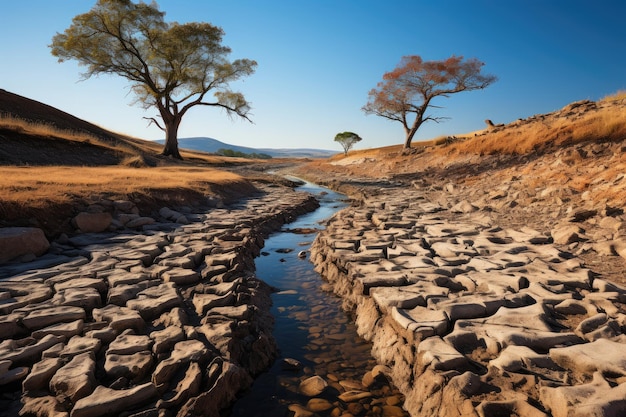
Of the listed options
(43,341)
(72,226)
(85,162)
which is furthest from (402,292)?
(85,162)

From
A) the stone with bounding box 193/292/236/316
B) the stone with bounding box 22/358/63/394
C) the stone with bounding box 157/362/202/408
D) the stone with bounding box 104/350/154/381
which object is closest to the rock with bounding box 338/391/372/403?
the stone with bounding box 157/362/202/408

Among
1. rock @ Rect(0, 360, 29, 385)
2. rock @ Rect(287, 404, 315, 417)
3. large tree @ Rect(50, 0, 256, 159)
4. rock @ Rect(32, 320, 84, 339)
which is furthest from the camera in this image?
large tree @ Rect(50, 0, 256, 159)

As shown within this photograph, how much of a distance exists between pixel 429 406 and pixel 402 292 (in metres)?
1.28

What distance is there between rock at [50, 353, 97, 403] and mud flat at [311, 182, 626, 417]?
202 centimetres

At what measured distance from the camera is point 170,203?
25.6 feet

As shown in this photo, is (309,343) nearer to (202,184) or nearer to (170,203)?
(170,203)

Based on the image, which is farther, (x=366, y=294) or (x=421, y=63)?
(x=421, y=63)

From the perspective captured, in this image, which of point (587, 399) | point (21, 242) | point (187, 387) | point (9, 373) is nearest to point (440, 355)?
point (587, 399)

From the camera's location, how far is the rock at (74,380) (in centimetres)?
203

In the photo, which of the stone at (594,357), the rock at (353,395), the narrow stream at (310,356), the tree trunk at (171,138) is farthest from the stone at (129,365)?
the tree trunk at (171,138)

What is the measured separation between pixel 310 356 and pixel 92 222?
4.54m

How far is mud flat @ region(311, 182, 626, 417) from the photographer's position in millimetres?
1953

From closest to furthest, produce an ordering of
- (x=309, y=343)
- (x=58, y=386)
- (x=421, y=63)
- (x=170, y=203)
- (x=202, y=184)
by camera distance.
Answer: (x=58, y=386)
(x=309, y=343)
(x=170, y=203)
(x=202, y=184)
(x=421, y=63)

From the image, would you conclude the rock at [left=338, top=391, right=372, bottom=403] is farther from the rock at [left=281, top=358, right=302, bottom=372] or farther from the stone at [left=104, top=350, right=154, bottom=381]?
the stone at [left=104, top=350, right=154, bottom=381]
